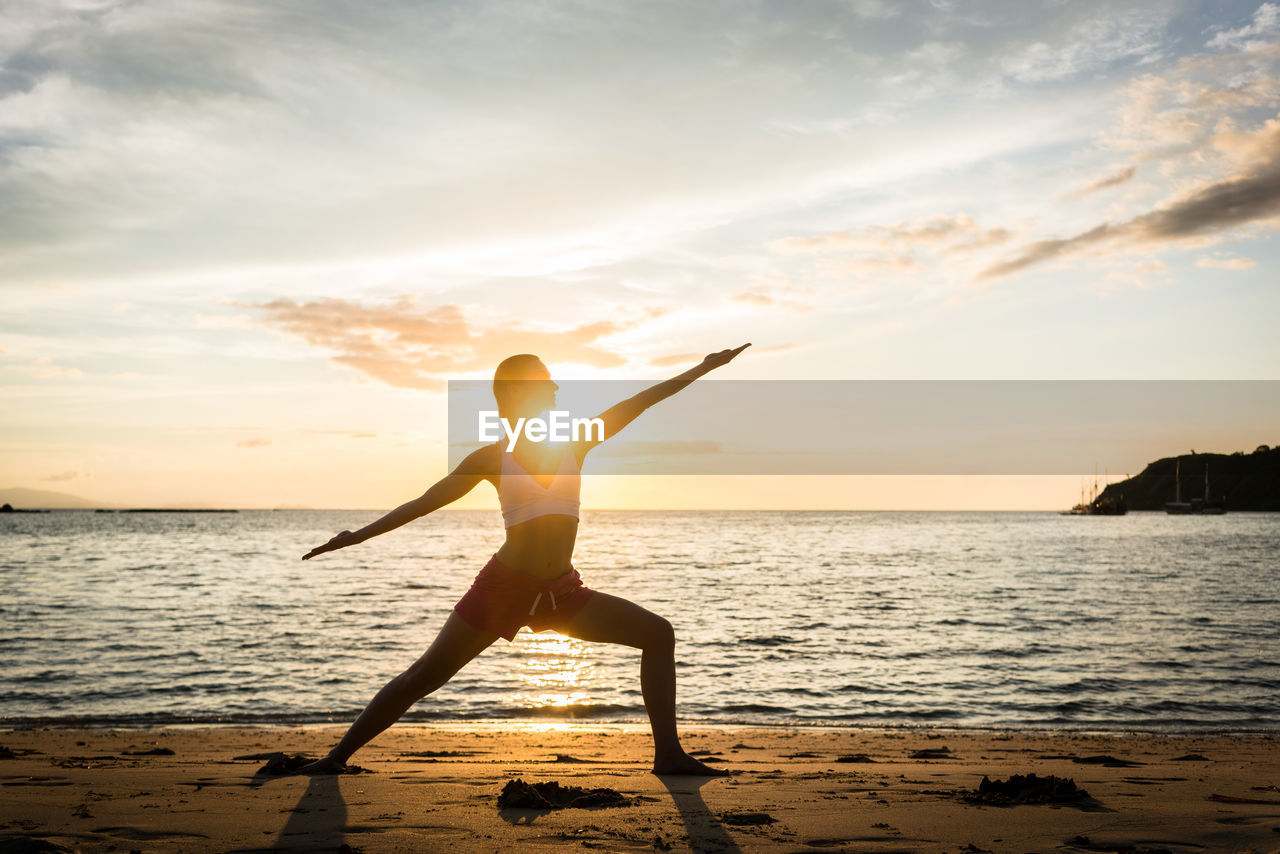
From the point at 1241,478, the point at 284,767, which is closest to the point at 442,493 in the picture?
the point at 284,767

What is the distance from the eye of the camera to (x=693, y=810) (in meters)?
4.50

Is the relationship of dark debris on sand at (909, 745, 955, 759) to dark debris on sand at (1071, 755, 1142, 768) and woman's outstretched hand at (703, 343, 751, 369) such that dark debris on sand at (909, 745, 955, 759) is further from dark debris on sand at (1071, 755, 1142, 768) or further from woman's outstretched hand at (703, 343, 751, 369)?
woman's outstretched hand at (703, 343, 751, 369)

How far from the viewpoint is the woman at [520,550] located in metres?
4.58

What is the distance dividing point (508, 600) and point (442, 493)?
2.31 ft

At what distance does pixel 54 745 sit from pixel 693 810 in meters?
7.17

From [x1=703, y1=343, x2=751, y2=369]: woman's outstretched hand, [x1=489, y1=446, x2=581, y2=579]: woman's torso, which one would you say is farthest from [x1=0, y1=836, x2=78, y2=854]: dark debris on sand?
[x1=703, y1=343, x2=751, y2=369]: woman's outstretched hand

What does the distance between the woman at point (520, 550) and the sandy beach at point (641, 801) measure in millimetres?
703

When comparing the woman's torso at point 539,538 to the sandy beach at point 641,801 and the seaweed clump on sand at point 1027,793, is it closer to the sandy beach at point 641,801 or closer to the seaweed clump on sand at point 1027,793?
the sandy beach at point 641,801

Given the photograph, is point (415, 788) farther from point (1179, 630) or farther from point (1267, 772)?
point (1179, 630)

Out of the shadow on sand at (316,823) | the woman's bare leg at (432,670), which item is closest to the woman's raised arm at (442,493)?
the woman's bare leg at (432,670)

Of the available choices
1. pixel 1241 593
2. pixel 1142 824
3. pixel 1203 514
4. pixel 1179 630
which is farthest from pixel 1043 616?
pixel 1203 514

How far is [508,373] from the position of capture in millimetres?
4672

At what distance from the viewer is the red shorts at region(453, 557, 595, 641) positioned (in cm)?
463

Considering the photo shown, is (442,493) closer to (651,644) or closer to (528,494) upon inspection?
(528,494)
